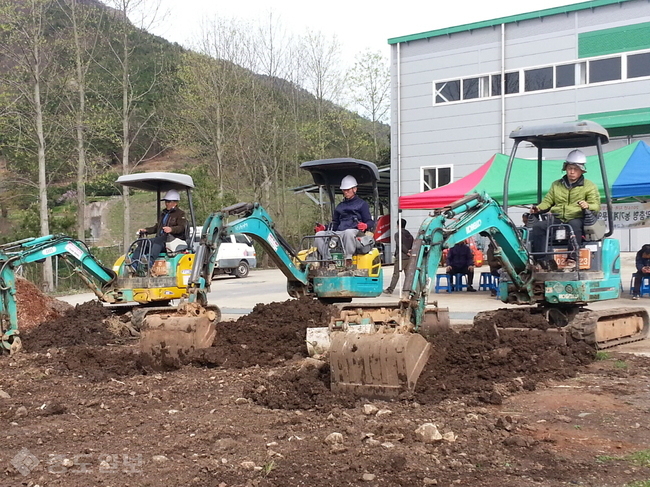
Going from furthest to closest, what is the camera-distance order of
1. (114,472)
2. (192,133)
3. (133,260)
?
(192,133), (133,260), (114,472)

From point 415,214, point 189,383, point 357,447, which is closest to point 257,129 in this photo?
point 415,214

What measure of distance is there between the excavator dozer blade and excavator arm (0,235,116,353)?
5.39 metres

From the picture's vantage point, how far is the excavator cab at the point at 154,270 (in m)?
12.7

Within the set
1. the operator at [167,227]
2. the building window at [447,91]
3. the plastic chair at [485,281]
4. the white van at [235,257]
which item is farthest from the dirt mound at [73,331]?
the building window at [447,91]

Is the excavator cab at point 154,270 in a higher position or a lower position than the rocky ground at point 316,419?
higher

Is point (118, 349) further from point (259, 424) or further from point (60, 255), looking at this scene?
point (259, 424)

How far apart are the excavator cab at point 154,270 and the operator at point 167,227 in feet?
0.13

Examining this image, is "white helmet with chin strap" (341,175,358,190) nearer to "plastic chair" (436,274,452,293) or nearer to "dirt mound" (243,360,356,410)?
"dirt mound" (243,360,356,410)

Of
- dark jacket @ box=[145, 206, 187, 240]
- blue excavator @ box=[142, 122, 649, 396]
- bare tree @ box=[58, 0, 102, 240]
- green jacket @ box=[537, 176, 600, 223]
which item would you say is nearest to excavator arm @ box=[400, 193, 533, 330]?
blue excavator @ box=[142, 122, 649, 396]

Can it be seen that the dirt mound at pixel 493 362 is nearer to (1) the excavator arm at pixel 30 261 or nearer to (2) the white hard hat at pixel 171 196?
(1) the excavator arm at pixel 30 261

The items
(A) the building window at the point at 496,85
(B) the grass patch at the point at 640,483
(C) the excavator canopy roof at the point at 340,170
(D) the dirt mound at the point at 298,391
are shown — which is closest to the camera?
(B) the grass patch at the point at 640,483

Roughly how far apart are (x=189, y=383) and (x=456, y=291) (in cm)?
1265

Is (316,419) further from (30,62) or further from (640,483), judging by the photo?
(30,62)

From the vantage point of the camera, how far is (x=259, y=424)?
611cm
